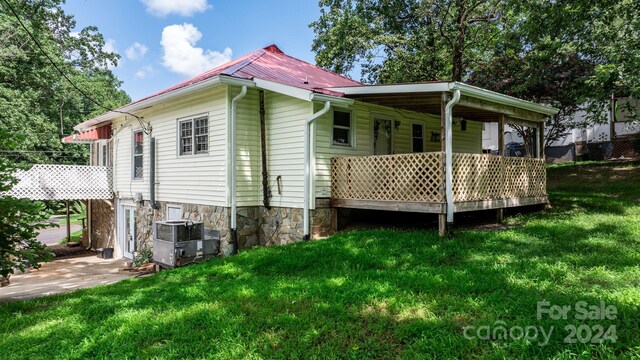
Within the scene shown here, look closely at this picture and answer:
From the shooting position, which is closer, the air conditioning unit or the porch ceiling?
the porch ceiling

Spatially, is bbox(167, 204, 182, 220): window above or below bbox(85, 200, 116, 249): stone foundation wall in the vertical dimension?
above

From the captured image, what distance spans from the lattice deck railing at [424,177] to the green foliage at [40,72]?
14.4m

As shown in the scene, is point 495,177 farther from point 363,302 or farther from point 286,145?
point 363,302

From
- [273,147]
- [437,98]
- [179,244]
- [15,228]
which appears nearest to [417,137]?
[437,98]

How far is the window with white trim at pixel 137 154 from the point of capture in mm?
12711

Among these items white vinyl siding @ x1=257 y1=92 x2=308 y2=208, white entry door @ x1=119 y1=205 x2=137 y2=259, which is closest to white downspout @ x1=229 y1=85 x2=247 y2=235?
white vinyl siding @ x1=257 y1=92 x2=308 y2=208

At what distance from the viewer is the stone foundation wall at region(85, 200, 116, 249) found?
598 inches

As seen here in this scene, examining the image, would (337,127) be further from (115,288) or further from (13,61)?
(13,61)

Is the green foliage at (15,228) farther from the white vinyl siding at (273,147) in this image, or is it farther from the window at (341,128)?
the window at (341,128)

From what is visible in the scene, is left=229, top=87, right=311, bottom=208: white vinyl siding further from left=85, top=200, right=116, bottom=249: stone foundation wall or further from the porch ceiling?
left=85, top=200, right=116, bottom=249: stone foundation wall

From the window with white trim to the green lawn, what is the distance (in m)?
6.49

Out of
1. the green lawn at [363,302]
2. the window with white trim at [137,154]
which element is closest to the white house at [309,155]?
the green lawn at [363,302]

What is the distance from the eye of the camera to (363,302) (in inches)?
170

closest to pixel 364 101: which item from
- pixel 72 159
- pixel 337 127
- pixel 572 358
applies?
pixel 337 127
